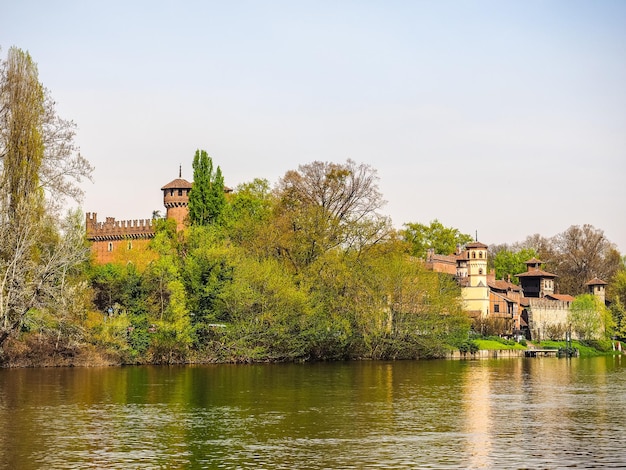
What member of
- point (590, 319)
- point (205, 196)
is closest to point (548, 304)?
point (590, 319)

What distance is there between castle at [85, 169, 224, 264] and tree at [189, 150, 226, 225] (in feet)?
36.1

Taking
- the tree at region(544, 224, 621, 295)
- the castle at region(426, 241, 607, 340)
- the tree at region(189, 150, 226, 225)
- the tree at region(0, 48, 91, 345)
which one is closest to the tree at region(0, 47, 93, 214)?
the tree at region(0, 48, 91, 345)

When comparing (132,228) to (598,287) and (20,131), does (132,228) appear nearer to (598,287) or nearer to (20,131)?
(20,131)

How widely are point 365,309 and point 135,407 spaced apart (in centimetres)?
2947

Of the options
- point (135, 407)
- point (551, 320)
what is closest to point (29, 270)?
point (135, 407)

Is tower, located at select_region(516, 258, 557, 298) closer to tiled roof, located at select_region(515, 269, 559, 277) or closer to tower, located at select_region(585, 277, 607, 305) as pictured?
tiled roof, located at select_region(515, 269, 559, 277)

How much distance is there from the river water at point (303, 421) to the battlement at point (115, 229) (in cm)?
3867

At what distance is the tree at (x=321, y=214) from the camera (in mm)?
59344

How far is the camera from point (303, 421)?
1081 inches

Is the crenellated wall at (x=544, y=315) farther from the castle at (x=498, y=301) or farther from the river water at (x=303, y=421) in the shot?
the river water at (x=303, y=421)

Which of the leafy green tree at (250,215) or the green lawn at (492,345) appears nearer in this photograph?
the leafy green tree at (250,215)

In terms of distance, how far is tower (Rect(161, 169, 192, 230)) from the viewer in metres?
81.9

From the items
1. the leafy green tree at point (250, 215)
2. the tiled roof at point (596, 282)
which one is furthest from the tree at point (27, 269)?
the tiled roof at point (596, 282)

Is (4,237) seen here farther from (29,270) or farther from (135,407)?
(135,407)
